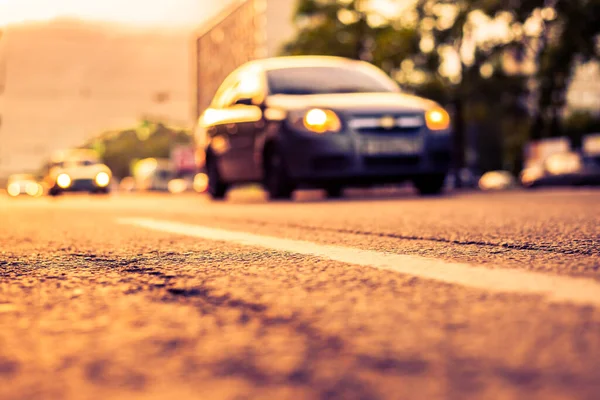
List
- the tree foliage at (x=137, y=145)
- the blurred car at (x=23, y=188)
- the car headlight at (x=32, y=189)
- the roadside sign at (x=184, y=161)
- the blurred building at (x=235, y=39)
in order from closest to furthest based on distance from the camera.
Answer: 1. the blurred car at (x=23, y=188)
2. the car headlight at (x=32, y=189)
3. the blurred building at (x=235, y=39)
4. the roadside sign at (x=184, y=161)
5. the tree foliage at (x=137, y=145)

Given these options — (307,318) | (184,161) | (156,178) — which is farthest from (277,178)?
(184,161)

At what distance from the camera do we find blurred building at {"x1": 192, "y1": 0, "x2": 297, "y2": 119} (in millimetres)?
99312

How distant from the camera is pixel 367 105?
984 cm

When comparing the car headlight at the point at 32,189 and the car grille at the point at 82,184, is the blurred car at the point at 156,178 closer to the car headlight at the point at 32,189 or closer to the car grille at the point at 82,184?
the car headlight at the point at 32,189

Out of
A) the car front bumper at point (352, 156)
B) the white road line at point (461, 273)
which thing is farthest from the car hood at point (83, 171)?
the white road line at point (461, 273)

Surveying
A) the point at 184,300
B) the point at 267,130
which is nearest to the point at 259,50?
the point at 267,130

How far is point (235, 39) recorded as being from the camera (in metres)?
110

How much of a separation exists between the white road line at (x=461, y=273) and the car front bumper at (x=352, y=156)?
499cm

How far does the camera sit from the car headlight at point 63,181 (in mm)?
27078

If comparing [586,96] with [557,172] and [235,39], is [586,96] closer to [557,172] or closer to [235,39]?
[235,39]

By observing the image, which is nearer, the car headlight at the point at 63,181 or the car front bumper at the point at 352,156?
→ the car front bumper at the point at 352,156

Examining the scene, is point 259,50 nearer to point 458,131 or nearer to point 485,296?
point 458,131

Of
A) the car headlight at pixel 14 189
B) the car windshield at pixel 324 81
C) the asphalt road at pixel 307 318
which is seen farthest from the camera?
the car headlight at pixel 14 189

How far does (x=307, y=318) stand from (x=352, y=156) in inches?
296
